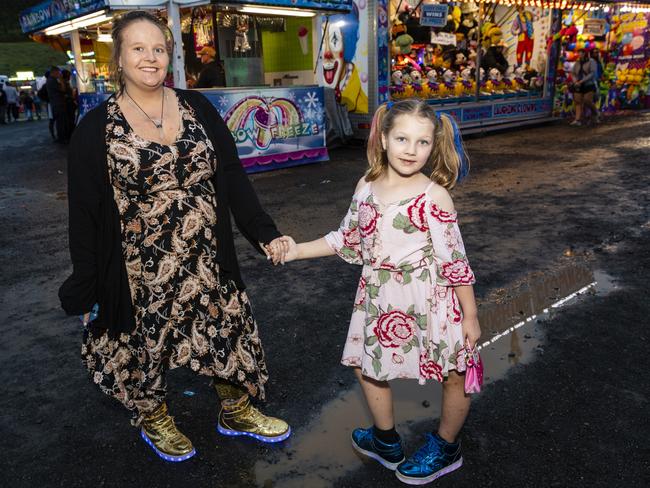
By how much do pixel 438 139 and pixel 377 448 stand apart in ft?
4.58

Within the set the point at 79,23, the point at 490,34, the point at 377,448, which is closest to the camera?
the point at 377,448

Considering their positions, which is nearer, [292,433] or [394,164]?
[394,164]

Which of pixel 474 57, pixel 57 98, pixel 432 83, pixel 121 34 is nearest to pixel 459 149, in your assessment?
pixel 121 34

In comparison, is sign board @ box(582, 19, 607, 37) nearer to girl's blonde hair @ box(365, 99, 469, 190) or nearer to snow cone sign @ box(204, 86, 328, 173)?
snow cone sign @ box(204, 86, 328, 173)

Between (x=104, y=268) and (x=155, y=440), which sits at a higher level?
(x=104, y=268)

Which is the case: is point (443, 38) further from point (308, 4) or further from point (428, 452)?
point (428, 452)

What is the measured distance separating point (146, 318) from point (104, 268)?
28 centimetres

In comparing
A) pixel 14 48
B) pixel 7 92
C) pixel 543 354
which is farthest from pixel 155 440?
pixel 14 48

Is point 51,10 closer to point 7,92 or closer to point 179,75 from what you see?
point 179,75

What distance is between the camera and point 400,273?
215 cm

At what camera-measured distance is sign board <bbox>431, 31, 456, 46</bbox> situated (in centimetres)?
1397

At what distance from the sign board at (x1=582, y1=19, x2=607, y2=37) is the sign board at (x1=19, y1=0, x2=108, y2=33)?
48.5ft

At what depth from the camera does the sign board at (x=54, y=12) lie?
9.49 meters

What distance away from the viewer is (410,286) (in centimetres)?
214
